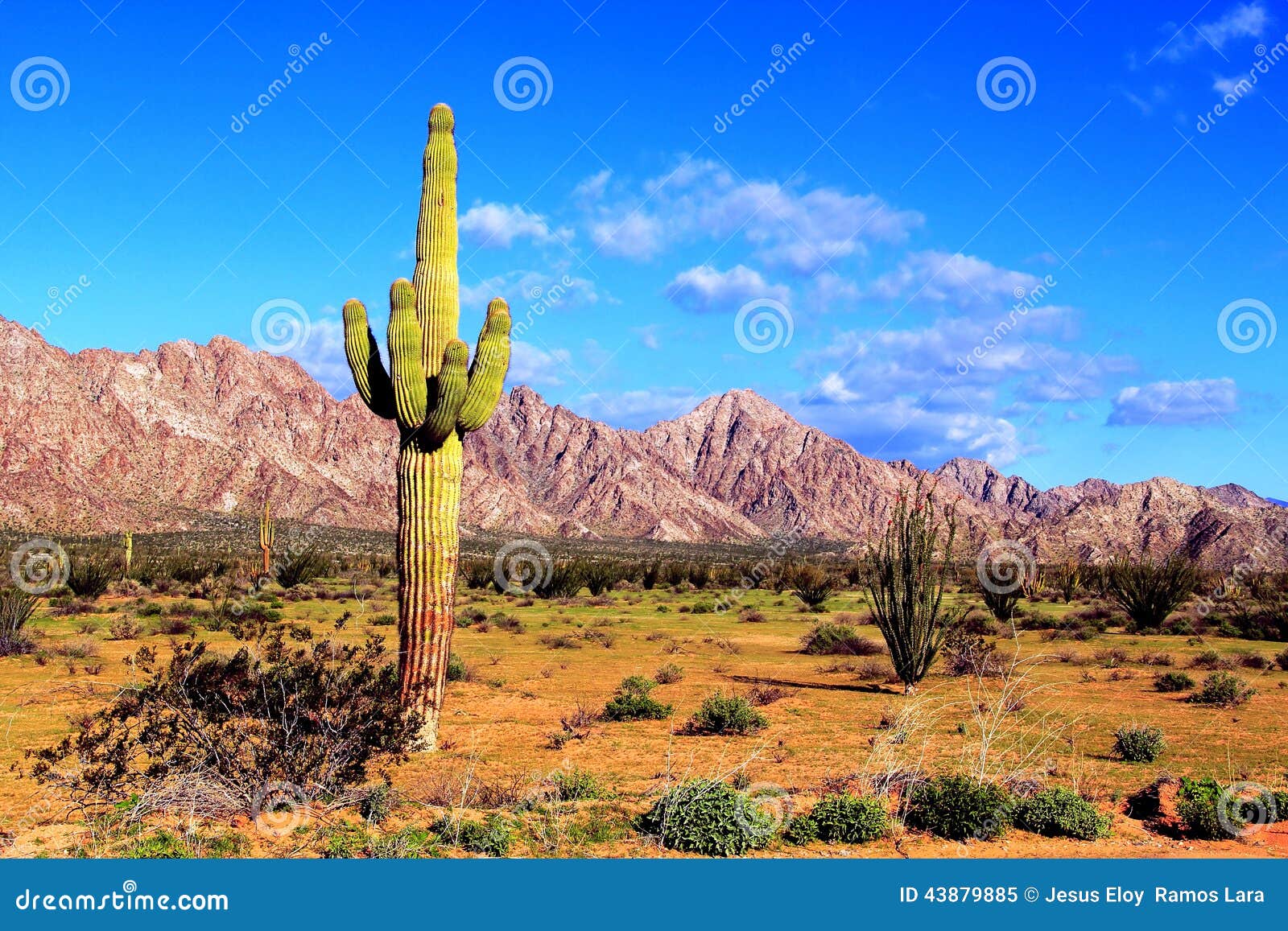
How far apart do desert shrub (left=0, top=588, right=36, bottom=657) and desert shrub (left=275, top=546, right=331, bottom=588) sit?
52.3 feet

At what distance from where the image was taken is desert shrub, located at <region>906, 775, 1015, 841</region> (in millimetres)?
8023

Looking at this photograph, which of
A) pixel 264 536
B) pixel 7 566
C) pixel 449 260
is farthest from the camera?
pixel 264 536

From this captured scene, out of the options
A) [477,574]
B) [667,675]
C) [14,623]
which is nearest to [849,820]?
[667,675]

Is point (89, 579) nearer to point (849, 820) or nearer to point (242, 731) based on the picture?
point (242, 731)

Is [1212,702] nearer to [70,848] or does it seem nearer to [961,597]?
[70,848]

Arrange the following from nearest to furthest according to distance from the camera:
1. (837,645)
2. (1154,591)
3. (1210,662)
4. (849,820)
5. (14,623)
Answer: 1. (849,820)
2. (1210,662)
3. (14,623)
4. (837,645)
5. (1154,591)

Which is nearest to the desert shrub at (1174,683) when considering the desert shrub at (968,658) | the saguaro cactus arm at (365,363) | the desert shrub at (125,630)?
the desert shrub at (968,658)

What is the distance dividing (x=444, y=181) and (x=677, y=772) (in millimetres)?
7743

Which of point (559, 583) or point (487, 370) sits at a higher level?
point (487, 370)

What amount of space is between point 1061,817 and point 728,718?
5059mm

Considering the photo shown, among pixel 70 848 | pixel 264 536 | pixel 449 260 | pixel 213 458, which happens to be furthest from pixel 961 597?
pixel 213 458

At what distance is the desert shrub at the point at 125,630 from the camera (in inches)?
870

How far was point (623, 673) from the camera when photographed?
743 inches

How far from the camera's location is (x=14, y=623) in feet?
65.2
